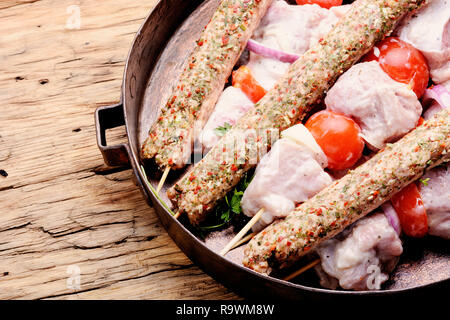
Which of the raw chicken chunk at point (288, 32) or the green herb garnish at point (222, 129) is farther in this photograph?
the raw chicken chunk at point (288, 32)

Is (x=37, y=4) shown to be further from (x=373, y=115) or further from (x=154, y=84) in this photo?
(x=373, y=115)

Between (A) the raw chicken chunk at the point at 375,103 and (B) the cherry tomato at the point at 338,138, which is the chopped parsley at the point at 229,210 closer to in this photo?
(B) the cherry tomato at the point at 338,138

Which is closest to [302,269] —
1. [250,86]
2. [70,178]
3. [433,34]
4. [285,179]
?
[285,179]

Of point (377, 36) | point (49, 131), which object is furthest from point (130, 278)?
point (377, 36)

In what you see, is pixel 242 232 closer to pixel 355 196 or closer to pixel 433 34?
Answer: pixel 355 196

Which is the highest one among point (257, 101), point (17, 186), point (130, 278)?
point (257, 101)

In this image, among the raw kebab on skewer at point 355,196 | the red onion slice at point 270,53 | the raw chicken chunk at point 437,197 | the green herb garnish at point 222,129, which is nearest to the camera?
the raw kebab on skewer at point 355,196

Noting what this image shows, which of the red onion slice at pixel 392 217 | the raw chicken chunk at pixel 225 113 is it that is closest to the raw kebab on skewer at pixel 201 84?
the raw chicken chunk at pixel 225 113
